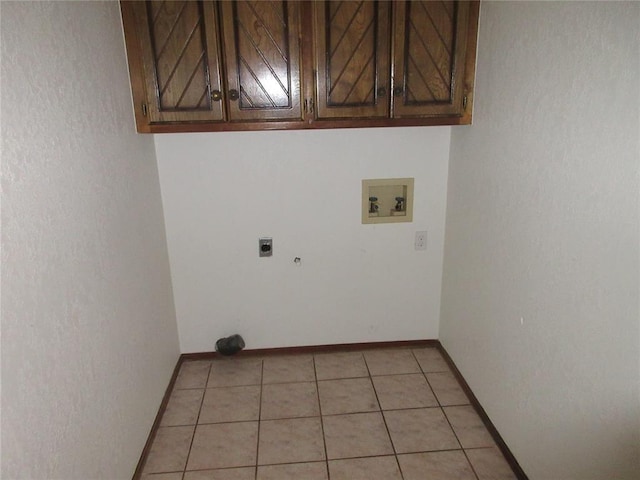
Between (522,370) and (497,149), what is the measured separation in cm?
93

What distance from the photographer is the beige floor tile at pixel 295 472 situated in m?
1.82

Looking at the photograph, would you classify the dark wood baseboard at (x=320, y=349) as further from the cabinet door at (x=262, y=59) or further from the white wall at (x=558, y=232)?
→ the cabinet door at (x=262, y=59)

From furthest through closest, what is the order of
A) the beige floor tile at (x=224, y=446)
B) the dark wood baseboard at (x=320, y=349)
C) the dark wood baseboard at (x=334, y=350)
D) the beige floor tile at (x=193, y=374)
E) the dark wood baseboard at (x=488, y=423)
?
the dark wood baseboard at (x=320, y=349), the beige floor tile at (x=193, y=374), the dark wood baseboard at (x=334, y=350), the beige floor tile at (x=224, y=446), the dark wood baseboard at (x=488, y=423)

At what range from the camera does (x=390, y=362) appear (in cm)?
261

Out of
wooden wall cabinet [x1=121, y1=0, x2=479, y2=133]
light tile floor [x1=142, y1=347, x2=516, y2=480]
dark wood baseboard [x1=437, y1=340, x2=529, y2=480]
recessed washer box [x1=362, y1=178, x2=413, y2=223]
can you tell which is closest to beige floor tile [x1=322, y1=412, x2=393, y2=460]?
light tile floor [x1=142, y1=347, x2=516, y2=480]

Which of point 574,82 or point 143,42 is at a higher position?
point 143,42

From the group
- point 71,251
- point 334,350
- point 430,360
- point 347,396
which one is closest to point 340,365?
point 334,350

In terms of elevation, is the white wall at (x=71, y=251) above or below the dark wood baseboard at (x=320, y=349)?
above

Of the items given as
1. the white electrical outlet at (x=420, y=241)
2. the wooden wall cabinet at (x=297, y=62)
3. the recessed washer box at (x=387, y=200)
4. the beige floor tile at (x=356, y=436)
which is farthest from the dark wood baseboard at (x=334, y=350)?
the wooden wall cabinet at (x=297, y=62)

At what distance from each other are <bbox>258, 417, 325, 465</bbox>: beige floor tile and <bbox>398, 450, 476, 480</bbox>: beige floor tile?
384 millimetres

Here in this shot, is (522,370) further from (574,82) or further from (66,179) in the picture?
(66,179)

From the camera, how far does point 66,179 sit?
1317 mm

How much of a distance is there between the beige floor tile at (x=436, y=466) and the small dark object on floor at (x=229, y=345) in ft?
3.67

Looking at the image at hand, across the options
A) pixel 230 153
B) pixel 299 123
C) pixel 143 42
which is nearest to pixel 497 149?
pixel 299 123
